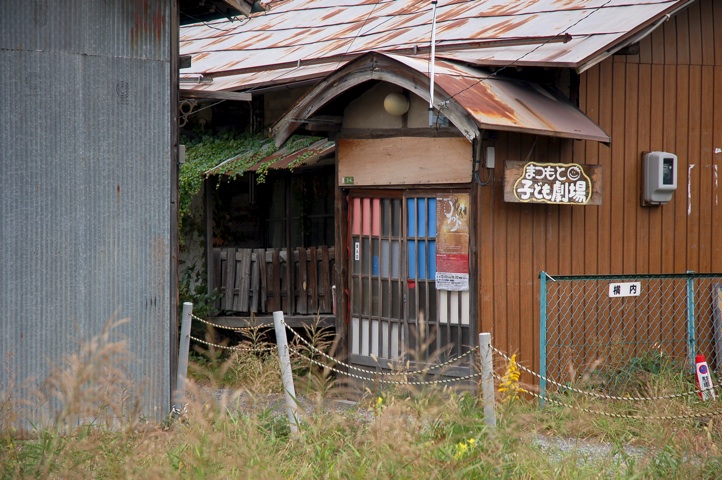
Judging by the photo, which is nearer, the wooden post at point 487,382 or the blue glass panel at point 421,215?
the wooden post at point 487,382

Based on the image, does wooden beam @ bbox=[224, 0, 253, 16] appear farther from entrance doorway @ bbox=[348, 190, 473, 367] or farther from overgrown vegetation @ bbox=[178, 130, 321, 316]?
overgrown vegetation @ bbox=[178, 130, 321, 316]

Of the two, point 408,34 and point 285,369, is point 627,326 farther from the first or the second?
point 408,34

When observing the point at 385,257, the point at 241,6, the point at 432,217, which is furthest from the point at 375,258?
the point at 241,6

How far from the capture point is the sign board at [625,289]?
9578 millimetres

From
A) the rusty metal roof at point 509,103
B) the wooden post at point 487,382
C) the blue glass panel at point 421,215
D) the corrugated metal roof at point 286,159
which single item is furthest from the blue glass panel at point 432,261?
the wooden post at point 487,382

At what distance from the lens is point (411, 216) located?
9969 millimetres

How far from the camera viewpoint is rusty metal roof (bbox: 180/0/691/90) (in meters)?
9.66

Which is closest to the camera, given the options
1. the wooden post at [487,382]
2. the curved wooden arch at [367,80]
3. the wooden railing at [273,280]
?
the wooden post at [487,382]

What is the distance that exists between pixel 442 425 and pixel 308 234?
283 inches

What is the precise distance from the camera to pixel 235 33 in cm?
1662

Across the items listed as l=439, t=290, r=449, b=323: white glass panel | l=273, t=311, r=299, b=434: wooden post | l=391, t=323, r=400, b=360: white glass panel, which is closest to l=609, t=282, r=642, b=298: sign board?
l=439, t=290, r=449, b=323: white glass panel

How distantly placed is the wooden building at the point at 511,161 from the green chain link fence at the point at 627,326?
221 mm

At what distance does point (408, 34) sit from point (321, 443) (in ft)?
24.4

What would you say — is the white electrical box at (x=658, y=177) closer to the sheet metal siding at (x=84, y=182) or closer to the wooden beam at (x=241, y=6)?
the wooden beam at (x=241, y=6)
